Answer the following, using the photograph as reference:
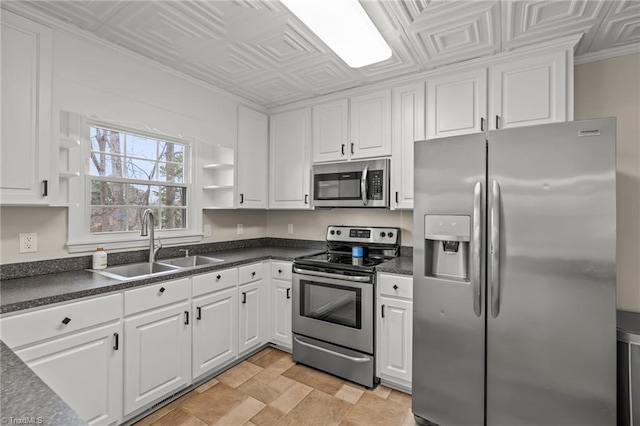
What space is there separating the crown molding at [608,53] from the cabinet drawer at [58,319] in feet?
11.8

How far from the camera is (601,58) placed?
89.4 inches

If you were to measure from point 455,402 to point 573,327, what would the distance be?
2.62 feet

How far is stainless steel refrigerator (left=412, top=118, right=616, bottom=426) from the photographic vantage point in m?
1.55

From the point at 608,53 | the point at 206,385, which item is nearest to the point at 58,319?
the point at 206,385

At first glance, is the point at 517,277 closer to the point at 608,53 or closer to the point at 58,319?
the point at 608,53

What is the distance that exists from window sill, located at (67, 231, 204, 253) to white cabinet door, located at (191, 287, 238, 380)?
2.30 ft

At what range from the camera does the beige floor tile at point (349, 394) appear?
2.25 metres

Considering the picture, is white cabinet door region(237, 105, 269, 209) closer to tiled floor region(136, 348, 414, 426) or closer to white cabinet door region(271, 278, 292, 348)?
white cabinet door region(271, 278, 292, 348)

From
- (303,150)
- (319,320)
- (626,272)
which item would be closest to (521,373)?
(626,272)

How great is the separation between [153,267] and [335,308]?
5.01 feet

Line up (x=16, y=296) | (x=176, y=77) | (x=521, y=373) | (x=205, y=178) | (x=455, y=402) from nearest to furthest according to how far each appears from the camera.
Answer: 1. (x=16, y=296)
2. (x=521, y=373)
3. (x=455, y=402)
4. (x=176, y=77)
5. (x=205, y=178)

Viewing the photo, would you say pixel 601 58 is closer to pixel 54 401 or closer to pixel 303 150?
pixel 303 150

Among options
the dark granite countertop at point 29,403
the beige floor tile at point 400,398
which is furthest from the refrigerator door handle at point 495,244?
the dark granite countertop at point 29,403

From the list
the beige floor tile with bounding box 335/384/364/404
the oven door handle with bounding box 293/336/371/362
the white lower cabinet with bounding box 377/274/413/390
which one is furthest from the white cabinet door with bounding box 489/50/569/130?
the beige floor tile with bounding box 335/384/364/404
